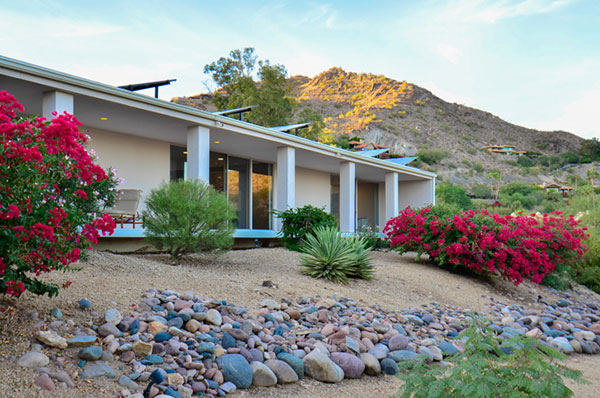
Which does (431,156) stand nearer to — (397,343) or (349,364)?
(397,343)

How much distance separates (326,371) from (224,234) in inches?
169

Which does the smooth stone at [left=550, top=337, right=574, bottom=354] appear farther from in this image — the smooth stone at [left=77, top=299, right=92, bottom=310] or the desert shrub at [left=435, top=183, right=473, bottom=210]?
the desert shrub at [left=435, top=183, right=473, bottom=210]

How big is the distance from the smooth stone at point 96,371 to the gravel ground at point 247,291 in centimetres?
6

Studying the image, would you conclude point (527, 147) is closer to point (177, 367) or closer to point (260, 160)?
point (260, 160)

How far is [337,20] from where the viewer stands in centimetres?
3316

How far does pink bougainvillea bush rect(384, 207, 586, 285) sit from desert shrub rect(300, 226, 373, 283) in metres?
2.46

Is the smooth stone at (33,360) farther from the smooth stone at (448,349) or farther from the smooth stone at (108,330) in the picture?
the smooth stone at (448,349)

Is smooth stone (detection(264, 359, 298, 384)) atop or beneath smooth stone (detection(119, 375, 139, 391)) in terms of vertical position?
beneath

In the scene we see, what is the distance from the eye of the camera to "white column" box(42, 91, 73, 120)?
7.67 m

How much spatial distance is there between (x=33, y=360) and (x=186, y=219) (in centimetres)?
462

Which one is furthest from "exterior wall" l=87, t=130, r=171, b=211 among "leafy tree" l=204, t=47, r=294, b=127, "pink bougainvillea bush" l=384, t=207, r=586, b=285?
"leafy tree" l=204, t=47, r=294, b=127

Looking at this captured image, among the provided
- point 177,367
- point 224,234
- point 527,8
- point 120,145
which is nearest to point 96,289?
point 177,367

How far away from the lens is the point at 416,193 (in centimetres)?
1978

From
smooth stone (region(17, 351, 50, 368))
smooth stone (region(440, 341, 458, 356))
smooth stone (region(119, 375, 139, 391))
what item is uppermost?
smooth stone (region(17, 351, 50, 368))
